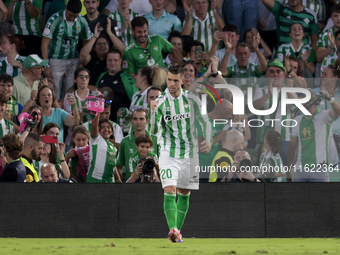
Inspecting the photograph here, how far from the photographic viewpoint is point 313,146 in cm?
659

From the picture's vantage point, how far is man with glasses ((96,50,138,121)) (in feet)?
27.9

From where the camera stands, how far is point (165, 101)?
563 cm

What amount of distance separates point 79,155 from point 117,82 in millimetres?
2031

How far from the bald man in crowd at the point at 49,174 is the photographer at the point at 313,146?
2.93 m

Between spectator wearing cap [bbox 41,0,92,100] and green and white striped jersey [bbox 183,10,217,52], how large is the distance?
1.91 meters

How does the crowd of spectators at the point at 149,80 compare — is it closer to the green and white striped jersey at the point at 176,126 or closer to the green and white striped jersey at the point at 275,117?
→ the green and white striped jersey at the point at 275,117

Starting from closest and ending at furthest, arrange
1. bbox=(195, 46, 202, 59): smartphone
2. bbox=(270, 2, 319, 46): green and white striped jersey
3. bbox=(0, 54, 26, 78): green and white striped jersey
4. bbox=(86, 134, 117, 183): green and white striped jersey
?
bbox=(86, 134, 117, 183): green and white striped jersey → bbox=(0, 54, 26, 78): green and white striped jersey → bbox=(195, 46, 202, 59): smartphone → bbox=(270, 2, 319, 46): green and white striped jersey

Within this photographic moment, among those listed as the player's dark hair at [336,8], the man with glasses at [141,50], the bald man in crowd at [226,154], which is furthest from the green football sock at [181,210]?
the player's dark hair at [336,8]

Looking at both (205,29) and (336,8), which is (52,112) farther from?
(336,8)

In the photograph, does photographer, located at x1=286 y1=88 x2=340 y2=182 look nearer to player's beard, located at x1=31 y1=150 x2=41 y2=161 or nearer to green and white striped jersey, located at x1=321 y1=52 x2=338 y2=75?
green and white striped jersey, located at x1=321 y1=52 x2=338 y2=75

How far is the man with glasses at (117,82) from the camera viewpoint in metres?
8.50

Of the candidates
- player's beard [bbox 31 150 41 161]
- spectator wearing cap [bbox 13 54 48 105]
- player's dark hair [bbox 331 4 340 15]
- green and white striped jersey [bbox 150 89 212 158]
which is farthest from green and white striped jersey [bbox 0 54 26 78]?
player's dark hair [bbox 331 4 340 15]

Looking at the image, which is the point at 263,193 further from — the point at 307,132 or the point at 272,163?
the point at 307,132

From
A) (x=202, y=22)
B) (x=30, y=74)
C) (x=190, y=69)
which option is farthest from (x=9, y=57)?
(x=202, y=22)
